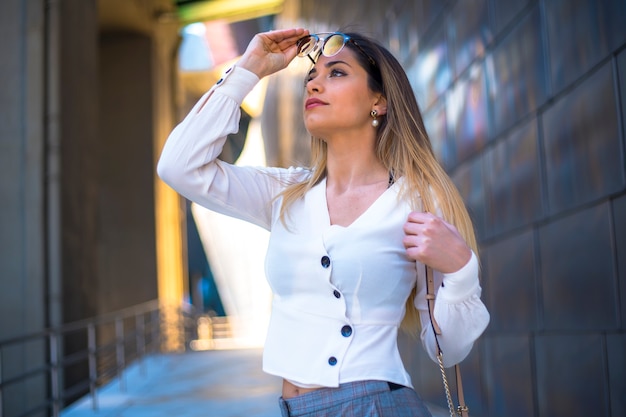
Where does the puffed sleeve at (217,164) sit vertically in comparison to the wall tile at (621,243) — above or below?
above

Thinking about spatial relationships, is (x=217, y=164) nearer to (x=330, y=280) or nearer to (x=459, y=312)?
(x=330, y=280)

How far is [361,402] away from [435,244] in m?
0.43

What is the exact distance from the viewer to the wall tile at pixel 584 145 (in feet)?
11.3

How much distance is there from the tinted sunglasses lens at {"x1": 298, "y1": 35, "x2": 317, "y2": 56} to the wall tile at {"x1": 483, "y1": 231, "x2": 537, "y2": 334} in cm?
262

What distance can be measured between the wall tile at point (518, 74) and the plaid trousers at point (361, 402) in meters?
2.78

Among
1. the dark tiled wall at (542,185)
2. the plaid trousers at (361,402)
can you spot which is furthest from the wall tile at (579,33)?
the plaid trousers at (361,402)

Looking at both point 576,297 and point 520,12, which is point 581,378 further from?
point 520,12

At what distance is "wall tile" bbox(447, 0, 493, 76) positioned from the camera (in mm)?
5578

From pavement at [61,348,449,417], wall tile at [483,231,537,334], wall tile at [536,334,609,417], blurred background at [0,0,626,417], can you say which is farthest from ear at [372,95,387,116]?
pavement at [61,348,449,417]

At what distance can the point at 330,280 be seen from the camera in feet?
6.79

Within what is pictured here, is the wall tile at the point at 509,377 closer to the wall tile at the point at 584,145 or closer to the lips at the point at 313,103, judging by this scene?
the wall tile at the point at 584,145

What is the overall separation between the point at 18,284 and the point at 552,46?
7.66 m

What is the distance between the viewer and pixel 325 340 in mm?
2018

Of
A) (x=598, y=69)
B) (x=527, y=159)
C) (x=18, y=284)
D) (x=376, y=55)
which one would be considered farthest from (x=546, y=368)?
(x=18, y=284)
